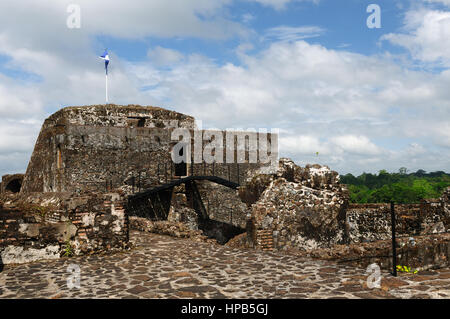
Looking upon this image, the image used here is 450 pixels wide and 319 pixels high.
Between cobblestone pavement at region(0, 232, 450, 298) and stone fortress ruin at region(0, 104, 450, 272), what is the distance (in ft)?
2.06

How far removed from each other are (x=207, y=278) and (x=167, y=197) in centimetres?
1166

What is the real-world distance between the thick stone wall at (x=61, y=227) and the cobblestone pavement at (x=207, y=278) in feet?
0.88

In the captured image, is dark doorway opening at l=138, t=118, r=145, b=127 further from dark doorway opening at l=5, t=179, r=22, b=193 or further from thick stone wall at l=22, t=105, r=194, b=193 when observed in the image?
dark doorway opening at l=5, t=179, r=22, b=193

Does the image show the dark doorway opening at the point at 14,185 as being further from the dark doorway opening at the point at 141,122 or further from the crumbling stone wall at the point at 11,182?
the dark doorway opening at the point at 141,122

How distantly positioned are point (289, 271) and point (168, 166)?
11.8m

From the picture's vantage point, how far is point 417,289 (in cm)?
509

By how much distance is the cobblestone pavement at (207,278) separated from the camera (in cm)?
520

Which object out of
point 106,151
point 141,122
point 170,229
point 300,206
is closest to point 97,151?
point 106,151

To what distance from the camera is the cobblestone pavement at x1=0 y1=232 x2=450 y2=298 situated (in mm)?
5199

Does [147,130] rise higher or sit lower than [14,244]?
higher
